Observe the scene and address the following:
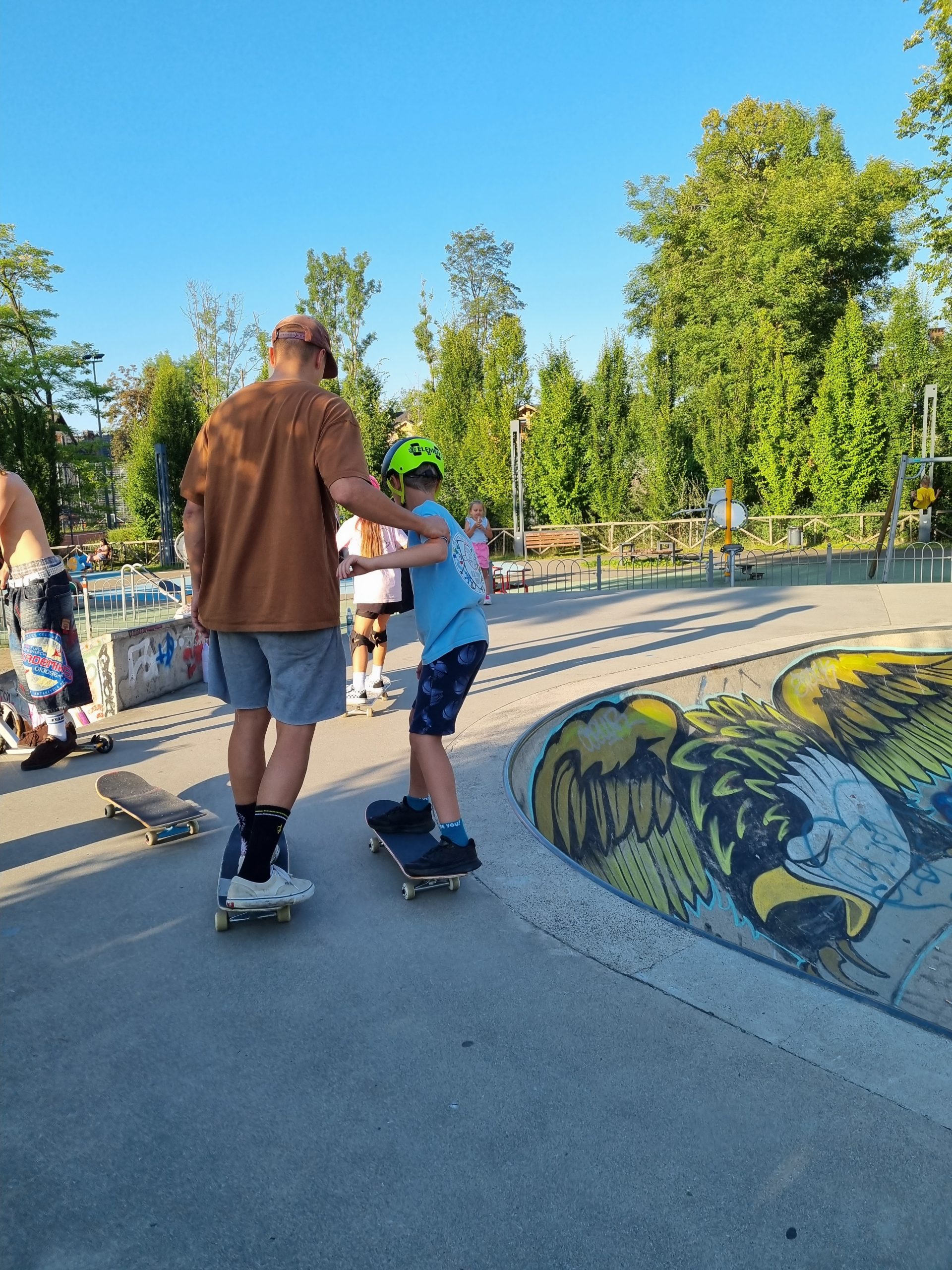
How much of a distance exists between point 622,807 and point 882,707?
14.2 ft

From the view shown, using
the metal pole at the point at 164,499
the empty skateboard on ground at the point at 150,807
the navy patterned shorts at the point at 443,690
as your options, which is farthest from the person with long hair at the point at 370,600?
the metal pole at the point at 164,499

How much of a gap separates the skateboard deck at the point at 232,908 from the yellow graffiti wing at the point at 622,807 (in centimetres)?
197

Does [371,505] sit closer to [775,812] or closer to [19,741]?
[19,741]

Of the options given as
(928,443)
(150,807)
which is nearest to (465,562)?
(150,807)

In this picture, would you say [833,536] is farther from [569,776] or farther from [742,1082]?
[742,1082]

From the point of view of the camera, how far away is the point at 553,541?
1154 inches

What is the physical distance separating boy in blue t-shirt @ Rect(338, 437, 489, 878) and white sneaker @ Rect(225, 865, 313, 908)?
479 mm

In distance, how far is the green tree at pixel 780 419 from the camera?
30328 mm

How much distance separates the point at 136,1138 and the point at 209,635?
169 centimetres

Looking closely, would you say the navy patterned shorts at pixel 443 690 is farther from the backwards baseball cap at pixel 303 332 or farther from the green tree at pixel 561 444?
the green tree at pixel 561 444

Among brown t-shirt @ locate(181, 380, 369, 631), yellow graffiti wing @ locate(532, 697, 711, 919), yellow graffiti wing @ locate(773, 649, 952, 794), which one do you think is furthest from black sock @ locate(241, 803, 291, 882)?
yellow graffiti wing @ locate(773, 649, 952, 794)

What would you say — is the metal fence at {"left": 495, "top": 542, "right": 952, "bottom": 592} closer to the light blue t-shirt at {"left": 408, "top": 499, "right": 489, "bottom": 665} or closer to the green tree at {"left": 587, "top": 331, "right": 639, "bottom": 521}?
the green tree at {"left": 587, "top": 331, "right": 639, "bottom": 521}

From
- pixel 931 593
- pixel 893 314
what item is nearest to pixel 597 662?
pixel 931 593

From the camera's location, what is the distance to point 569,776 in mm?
5734
